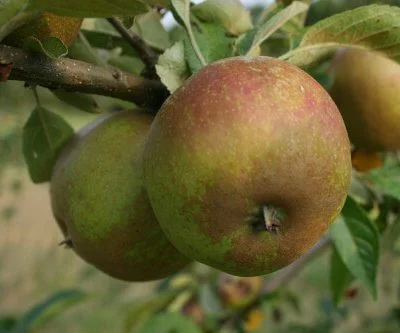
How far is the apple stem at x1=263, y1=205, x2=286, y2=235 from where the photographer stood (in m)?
0.70

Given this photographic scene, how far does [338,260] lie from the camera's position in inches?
54.7

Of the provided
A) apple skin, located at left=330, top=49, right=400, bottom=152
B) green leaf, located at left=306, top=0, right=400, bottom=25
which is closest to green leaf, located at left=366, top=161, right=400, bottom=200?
apple skin, located at left=330, top=49, right=400, bottom=152

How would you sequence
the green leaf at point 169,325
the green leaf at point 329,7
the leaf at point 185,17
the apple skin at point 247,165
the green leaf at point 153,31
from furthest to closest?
1. the green leaf at point 169,325
2. the green leaf at point 329,7
3. the green leaf at point 153,31
4. the leaf at point 185,17
5. the apple skin at point 247,165

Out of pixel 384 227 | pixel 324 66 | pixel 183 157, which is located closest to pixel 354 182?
pixel 384 227

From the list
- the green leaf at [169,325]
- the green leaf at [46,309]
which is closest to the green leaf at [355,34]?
the green leaf at [169,325]

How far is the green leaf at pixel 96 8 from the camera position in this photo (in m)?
0.74

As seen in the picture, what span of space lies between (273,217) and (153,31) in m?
0.59

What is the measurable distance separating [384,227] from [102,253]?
2.17 feet

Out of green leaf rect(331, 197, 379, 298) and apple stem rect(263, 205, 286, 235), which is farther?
green leaf rect(331, 197, 379, 298)

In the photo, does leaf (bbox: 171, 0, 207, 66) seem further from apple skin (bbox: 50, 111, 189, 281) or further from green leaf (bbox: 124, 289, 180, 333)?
green leaf (bbox: 124, 289, 180, 333)

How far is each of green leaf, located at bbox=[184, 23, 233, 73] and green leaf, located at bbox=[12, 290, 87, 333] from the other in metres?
1.10

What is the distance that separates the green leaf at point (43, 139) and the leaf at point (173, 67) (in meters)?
0.24

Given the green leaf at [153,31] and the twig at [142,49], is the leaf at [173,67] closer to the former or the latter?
the twig at [142,49]

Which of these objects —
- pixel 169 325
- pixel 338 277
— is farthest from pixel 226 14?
pixel 169 325
